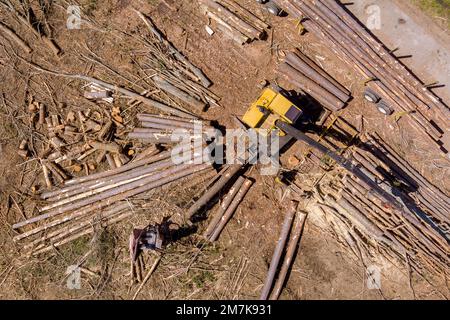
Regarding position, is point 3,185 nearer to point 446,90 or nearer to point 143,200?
point 143,200

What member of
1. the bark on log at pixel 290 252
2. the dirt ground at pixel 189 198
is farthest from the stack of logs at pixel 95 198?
the bark on log at pixel 290 252
